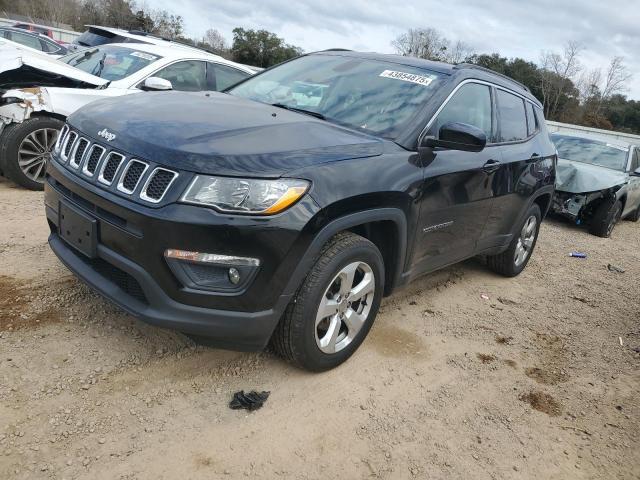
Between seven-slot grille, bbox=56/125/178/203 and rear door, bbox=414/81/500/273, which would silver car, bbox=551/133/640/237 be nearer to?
rear door, bbox=414/81/500/273

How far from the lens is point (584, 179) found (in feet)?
27.3

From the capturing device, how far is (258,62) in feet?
140

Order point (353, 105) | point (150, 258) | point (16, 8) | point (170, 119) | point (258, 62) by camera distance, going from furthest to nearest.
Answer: point (16, 8), point (258, 62), point (353, 105), point (170, 119), point (150, 258)

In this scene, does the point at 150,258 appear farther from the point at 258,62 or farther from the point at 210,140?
the point at 258,62

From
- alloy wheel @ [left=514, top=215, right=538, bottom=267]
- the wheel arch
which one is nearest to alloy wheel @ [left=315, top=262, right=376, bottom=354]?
the wheel arch

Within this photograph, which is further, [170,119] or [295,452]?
[170,119]

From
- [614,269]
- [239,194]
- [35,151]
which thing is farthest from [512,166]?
[35,151]

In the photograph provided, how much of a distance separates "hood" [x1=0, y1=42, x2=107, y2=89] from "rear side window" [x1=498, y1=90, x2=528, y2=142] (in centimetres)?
419

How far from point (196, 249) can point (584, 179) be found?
7622mm

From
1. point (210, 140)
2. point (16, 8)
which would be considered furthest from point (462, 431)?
point (16, 8)

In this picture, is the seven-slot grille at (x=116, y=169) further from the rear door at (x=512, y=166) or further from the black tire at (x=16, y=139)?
the black tire at (x=16, y=139)

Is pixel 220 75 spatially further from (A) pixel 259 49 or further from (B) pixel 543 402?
(A) pixel 259 49

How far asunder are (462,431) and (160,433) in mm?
1526

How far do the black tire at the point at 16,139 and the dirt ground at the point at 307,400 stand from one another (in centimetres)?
152
